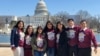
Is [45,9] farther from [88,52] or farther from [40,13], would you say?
[88,52]

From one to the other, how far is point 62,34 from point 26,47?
3.80 ft

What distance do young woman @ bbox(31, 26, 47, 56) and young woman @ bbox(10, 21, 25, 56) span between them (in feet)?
1.18

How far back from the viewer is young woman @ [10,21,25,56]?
9.11m

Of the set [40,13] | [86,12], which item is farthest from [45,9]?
[86,12]

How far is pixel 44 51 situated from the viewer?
9203 millimetres

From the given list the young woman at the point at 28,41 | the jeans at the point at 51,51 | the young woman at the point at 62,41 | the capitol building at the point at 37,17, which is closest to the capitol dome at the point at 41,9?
the capitol building at the point at 37,17

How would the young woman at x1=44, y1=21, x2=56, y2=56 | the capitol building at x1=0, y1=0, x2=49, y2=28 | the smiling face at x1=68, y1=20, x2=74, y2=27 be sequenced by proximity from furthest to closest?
the capitol building at x1=0, y1=0, x2=49, y2=28 < the young woman at x1=44, y1=21, x2=56, y2=56 < the smiling face at x1=68, y1=20, x2=74, y2=27

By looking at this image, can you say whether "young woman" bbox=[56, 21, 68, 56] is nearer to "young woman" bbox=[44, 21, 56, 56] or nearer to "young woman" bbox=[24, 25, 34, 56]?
"young woman" bbox=[44, 21, 56, 56]

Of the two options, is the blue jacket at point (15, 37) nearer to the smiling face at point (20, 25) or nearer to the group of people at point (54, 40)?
the group of people at point (54, 40)

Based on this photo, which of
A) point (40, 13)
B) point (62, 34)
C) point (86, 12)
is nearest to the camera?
point (62, 34)

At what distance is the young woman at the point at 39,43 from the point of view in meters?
9.16

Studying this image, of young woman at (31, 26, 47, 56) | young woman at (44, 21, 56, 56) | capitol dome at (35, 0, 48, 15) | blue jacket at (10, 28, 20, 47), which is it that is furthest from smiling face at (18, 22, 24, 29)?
capitol dome at (35, 0, 48, 15)

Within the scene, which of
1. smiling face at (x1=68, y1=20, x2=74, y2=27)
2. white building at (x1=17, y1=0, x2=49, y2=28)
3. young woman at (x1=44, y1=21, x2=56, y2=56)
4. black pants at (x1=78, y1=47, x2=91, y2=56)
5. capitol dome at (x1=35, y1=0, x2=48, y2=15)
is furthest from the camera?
capitol dome at (x1=35, y1=0, x2=48, y2=15)

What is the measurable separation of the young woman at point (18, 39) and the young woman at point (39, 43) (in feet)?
1.18
